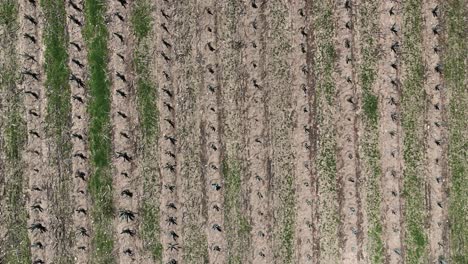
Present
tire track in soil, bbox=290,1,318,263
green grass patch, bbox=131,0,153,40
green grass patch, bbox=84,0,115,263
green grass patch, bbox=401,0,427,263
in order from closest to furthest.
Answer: green grass patch, bbox=84,0,115,263 < green grass patch, bbox=131,0,153,40 < tire track in soil, bbox=290,1,318,263 < green grass patch, bbox=401,0,427,263

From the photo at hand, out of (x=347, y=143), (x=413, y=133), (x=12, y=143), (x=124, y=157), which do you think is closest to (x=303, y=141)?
(x=347, y=143)

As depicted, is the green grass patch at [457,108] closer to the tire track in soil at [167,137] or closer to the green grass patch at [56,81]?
the tire track in soil at [167,137]

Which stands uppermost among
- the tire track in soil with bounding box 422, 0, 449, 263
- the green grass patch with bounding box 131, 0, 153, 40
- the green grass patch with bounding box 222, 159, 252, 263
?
the green grass patch with bounding box 131, 0, 153, 40

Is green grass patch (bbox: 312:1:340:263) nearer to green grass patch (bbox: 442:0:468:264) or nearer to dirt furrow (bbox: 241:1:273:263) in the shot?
dirt furrow (bbox: 241:1:273:263)

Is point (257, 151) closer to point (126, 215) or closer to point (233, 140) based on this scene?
point (233, 140)

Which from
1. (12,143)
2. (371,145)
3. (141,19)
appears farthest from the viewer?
(371,145)

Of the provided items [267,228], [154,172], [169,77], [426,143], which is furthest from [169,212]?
[426,143]

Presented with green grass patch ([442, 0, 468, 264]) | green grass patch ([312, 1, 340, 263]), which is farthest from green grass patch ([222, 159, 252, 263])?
green grass patch ([442, 0, 468, 264])
